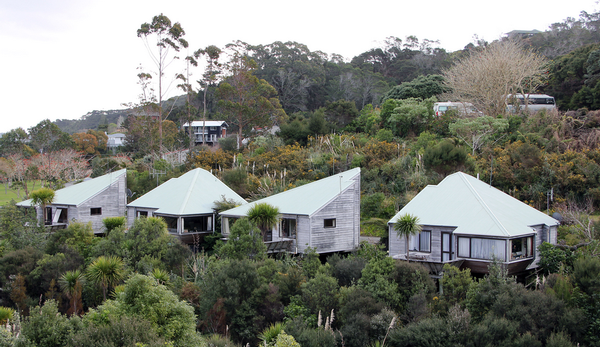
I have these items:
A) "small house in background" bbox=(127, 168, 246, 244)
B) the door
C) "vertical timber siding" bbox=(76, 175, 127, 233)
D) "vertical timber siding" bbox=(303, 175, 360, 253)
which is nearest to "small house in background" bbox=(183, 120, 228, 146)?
"vertical timber siding" bbox=(76, 175, 127, 233)

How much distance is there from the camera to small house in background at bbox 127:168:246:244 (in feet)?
84.6

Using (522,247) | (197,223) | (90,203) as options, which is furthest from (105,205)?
(522,247)

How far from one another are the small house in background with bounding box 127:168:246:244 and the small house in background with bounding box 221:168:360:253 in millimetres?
2692

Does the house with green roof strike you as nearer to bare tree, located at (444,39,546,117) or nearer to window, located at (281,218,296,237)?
window, located at (281,218,296,237)

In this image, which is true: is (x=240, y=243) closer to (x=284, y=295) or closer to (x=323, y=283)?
(x=284, y=295)

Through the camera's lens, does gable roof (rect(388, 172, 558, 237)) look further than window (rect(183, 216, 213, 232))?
No

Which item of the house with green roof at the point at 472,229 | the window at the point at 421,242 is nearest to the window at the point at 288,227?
the house with green roof at the point at 472,229

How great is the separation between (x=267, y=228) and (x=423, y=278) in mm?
7765

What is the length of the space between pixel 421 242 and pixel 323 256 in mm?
5003

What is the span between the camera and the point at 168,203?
27047mm

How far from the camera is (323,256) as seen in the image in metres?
22.6

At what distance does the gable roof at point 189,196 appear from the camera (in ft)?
85.9

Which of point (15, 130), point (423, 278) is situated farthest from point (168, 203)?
point (15, 130)

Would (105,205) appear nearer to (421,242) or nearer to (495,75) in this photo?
(421,242)
